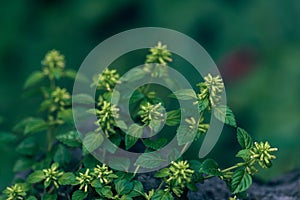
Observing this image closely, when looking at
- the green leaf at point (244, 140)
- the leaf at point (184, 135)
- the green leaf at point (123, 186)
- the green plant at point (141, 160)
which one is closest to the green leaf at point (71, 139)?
the green plant at point (141, 160)

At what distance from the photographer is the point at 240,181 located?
1409 mm

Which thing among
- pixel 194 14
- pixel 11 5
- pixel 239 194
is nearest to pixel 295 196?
pixel 239 194

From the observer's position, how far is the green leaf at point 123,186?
4.80 feet

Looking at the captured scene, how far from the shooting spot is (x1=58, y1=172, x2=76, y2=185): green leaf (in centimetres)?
148

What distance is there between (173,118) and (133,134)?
0.36ft

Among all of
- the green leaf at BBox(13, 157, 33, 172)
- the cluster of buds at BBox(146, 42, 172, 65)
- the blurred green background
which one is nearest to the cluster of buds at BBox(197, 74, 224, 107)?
the cluster of buds at BBox(146, 42, 172, 65)

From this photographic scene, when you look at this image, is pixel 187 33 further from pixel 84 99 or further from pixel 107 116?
pixel 107 116

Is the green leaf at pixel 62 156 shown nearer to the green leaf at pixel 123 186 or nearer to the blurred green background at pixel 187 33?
the green leaf at pixel 123 186

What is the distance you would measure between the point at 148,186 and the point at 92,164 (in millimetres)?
165

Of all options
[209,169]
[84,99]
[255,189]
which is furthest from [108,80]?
[255,189]

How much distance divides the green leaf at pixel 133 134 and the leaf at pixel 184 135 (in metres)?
0.11

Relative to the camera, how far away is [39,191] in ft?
5.69

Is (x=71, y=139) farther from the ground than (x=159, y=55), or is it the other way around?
(x=159, y=55)

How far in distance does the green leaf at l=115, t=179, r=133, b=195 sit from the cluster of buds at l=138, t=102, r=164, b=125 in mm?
160
